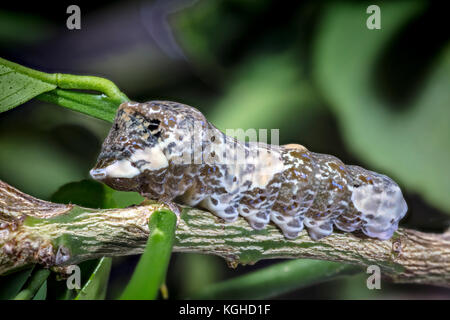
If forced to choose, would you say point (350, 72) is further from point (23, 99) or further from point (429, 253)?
point (23, 99)

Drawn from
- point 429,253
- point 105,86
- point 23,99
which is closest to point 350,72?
point 429,253

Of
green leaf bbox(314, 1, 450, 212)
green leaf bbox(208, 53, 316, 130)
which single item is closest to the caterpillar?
green leaf bbox(314, 1, 450, 212)

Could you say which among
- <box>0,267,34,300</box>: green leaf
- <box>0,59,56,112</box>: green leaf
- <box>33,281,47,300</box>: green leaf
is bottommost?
<box>33,281,47,300</box>: green leaf

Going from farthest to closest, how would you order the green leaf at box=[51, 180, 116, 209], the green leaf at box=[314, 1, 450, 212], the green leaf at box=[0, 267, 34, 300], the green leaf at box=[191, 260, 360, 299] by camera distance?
the green leaf at box=[314, 1, 450, 212] < the green leaf at box=[191, 260, 360, 299] < the green leaf at box=[51, 180, 116, 209] < the green leaf at box=[0, 267, 34, 300]

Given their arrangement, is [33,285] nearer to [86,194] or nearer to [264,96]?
[86,194]

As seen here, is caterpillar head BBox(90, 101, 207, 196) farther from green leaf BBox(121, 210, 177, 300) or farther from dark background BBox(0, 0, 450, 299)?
dark background BBox(0, 0, 450, 299)

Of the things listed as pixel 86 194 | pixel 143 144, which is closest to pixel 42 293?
pixel 86 194

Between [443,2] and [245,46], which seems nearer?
[443,2]
